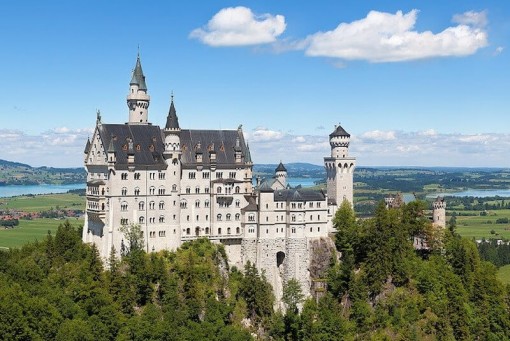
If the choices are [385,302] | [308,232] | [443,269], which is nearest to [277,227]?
[308,232]

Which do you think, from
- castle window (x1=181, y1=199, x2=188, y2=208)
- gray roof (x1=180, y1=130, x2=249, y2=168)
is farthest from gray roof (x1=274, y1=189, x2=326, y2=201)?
castle window (x1=181, y1=199, x2=188, y2=208)

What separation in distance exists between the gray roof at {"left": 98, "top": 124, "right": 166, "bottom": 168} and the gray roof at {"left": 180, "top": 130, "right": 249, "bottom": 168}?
14.7ft

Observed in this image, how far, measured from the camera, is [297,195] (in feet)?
346

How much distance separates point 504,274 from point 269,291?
78.7 m

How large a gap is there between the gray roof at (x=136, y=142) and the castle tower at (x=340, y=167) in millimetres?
29935

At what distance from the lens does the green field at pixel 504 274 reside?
488 feet

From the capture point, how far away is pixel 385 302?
97188 mm

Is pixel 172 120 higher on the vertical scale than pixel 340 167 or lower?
higher

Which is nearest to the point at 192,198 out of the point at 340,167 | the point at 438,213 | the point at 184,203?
the point at 184,203

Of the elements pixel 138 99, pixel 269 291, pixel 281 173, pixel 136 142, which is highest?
pixel 138 99

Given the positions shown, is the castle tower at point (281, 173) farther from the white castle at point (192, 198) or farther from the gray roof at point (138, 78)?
the gray roof at point (138, 78)

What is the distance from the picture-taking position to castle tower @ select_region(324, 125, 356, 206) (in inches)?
4464

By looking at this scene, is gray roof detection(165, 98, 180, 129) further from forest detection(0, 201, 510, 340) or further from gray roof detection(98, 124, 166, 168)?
forest detection(0, 201, 510, 340)

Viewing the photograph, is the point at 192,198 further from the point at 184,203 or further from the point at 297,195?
the point at 297,195
